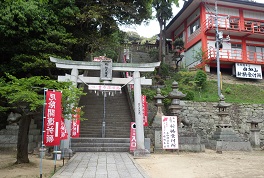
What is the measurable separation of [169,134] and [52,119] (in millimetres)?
6383

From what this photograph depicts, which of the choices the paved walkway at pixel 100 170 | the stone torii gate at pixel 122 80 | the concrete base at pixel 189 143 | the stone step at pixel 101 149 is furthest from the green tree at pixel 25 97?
the concrete base at pixel 189 143

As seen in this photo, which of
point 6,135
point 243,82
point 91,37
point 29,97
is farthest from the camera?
point 243,82

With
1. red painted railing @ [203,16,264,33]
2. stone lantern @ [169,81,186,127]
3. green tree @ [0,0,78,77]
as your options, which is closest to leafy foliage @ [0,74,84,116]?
green tree @ [0,0,78,77]

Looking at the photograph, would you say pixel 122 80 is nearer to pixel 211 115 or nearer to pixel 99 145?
pixel 99 145

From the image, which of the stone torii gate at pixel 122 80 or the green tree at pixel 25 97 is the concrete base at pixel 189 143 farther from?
the green tree at pixel 25 97

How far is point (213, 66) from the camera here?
77.4 ft

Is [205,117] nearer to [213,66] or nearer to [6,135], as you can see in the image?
[213,66]

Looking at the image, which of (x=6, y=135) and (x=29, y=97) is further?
(x=6, y=135)

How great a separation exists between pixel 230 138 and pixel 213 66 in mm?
11779

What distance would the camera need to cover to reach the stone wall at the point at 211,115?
17.4 meters

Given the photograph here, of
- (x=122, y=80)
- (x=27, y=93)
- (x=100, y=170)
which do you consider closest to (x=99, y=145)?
(x=122, y=80)

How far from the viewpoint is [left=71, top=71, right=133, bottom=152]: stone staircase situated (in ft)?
37.8

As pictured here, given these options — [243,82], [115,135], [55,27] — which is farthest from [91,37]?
[243,82]

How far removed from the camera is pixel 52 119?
22.6 feet
